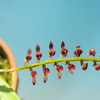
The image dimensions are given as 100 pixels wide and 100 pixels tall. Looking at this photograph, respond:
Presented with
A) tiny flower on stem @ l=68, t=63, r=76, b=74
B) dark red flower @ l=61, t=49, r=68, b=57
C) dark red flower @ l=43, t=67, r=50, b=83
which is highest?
dark red flower @ l=61, t=49, r=68, b=57

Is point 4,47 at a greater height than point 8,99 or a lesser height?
greater

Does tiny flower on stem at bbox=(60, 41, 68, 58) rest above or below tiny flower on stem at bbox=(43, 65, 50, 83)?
above

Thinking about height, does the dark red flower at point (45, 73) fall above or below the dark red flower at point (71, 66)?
Answer: below

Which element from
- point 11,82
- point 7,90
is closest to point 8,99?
point 7,90

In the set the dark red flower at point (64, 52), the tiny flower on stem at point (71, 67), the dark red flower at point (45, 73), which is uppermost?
the dark red flower at point (64, 52)

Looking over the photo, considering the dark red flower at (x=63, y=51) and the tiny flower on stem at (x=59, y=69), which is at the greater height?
the dark red flower at (x=63, y=51)

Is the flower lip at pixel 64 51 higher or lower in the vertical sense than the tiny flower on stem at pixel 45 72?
higher

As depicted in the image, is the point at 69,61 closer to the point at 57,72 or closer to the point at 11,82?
the point at 57,72

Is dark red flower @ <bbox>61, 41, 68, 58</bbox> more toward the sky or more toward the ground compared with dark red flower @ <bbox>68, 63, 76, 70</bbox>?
more toward the sky

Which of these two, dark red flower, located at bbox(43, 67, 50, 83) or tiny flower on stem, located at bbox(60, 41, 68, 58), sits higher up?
tiny flower on stem, located at bbox(60, 41, 68, 58)

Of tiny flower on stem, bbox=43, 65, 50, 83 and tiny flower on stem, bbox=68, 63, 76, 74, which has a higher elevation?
tiny flower on stem, bbox=68, 63, 76, 74

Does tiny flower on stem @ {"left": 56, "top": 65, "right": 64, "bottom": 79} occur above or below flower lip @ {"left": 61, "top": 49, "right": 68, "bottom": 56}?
below
